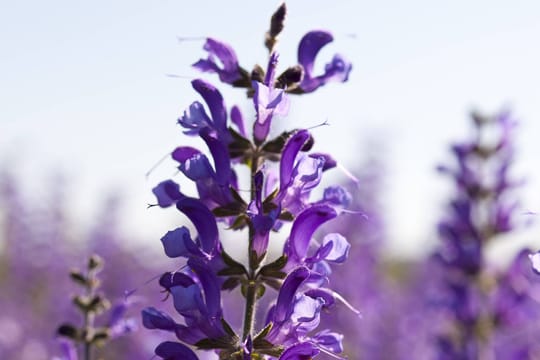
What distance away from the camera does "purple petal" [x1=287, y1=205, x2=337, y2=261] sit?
3.46 m

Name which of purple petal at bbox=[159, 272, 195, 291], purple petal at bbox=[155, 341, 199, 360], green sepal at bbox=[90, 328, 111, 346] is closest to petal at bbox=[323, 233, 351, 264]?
purple petal at bbox=[159, 272, 195, 291]

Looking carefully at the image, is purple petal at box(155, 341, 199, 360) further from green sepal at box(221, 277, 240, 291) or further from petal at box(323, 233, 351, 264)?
petal at box(323, 233, 351, 264)

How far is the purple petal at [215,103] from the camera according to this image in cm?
373

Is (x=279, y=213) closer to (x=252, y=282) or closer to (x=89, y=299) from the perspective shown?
(x=252, y=282)

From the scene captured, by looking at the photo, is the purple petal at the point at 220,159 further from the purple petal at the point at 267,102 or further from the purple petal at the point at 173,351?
the purple petal at the point at 173,351

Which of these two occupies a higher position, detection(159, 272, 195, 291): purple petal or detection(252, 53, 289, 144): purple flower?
detection(252, 53, 289, 144): purple flower

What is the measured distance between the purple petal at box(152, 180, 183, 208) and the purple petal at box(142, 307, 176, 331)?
486 mm

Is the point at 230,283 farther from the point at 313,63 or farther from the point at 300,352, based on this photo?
the point at 313,63

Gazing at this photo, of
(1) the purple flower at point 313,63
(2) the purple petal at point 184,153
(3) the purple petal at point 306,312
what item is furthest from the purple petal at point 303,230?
(1) the purple flower at point 313,63

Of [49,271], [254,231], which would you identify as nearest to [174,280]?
[254,231]

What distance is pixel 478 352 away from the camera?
8930 millimetres

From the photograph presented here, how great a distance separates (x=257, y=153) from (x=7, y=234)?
1940cm

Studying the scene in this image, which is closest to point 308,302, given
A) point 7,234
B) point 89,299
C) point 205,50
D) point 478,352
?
point 205,50

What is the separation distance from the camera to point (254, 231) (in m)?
3.45
